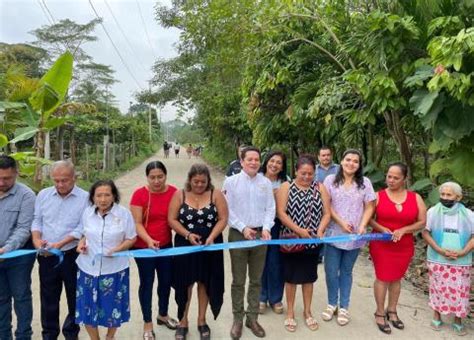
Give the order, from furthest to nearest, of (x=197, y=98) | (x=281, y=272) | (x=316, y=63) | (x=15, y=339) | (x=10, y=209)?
(x=197, y=98)
(x=316, y=63)
(x=281, y=272)
(x=15, y=339)
(x=10, y=209)

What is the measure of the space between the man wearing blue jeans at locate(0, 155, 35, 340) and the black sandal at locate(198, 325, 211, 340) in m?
1.41

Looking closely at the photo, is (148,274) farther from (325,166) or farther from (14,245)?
(325,166)

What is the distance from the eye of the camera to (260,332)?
3682 millimetres

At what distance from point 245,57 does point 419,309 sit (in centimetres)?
620

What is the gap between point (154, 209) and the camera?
342cm

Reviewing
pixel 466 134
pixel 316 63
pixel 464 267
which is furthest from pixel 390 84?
pixel 316 63

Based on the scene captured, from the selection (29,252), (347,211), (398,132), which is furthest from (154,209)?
(398,132)

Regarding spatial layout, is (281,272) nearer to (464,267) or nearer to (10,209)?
(464,267)

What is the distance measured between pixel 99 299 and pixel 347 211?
2.27m

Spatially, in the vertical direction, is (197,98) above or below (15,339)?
above

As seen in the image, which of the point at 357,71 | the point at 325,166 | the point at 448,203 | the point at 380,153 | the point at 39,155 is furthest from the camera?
the point at 380,153

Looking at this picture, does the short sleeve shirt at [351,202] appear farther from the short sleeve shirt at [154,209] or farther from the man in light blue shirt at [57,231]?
the man in light blue shirt at [57,231]

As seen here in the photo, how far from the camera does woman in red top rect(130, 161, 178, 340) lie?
133 inches

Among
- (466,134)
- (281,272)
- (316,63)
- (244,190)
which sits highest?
(316,63)
